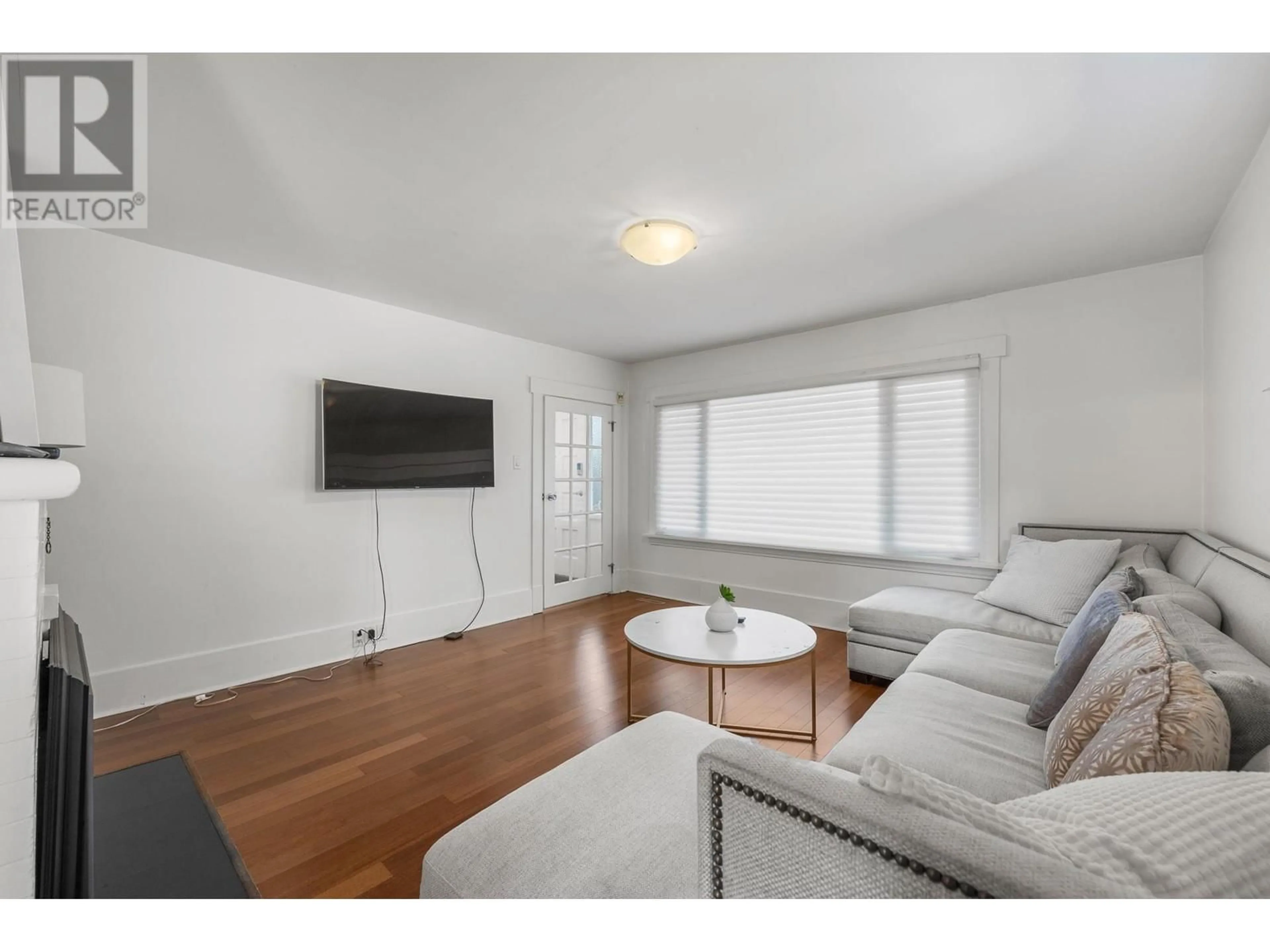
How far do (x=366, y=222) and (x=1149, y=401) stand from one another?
13.8 feet

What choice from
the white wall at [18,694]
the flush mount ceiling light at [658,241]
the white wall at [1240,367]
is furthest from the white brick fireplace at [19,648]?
the white wall at [1240,367]

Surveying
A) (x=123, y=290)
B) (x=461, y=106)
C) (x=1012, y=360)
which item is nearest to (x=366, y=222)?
(x=461, y=106)

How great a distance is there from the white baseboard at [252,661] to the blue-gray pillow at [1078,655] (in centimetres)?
353

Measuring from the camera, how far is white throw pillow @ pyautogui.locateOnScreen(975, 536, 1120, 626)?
8.54 feet

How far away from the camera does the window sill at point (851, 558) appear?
354 cm

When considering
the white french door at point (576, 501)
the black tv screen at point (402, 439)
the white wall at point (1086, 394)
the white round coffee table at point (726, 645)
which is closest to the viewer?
the white round coffee table at point (726, 645)

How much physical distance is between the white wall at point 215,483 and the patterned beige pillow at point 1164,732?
367 centimetres

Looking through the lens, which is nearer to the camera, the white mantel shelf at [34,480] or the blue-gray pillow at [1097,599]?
the white mantel shelf at [34,480]

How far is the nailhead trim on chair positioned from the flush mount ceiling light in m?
2.26

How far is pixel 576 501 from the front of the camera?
5.10 metres

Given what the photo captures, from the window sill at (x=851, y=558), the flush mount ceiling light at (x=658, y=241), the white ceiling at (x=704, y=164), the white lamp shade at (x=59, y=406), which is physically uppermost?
the white ceiling at (x=704, y=164)

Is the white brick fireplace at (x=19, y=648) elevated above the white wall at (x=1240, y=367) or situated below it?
below

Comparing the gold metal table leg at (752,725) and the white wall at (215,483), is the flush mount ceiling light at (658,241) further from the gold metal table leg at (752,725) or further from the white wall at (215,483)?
the white wall at (215,483)

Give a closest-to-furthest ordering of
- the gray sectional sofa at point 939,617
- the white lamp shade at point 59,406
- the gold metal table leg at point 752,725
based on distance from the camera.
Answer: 1. the white lamp shade at point 59,406
2. the gold metal table leg at point 752,725
3. the gray sectional sofa at point 939,617
